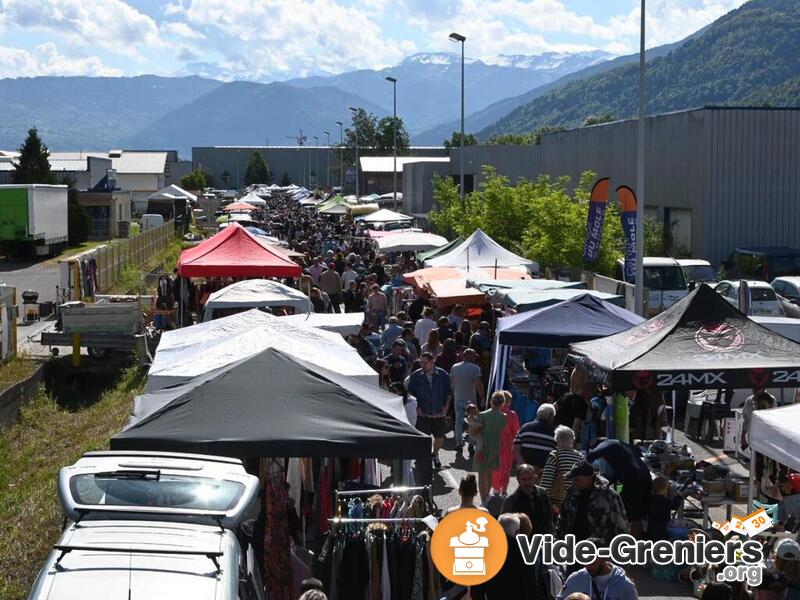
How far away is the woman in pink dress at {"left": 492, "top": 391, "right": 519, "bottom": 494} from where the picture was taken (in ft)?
41.0

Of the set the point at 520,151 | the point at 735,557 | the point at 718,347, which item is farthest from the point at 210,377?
the point at 520,151

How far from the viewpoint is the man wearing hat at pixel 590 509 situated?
Result: 928cm

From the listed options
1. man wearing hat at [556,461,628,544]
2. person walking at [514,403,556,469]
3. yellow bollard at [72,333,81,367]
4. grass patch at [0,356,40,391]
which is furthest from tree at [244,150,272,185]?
man wearing hat at [556,461,628,544]

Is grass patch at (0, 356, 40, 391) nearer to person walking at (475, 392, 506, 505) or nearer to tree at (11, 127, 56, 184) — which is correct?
person walking at (475, 392, 506, 505)

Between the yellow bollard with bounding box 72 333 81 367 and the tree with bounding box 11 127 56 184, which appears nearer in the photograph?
the yellow bollard with bounding box 72 333 81 367

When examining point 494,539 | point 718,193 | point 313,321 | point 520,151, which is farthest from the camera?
point 520,151

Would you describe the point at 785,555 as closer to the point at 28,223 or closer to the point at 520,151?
the point at 28,223

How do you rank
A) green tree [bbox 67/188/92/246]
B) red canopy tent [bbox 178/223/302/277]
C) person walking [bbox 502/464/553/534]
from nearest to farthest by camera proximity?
person walking [bbox 502/464/553/534], red canopy tent [bbox 178/223/302/277], green tree [bbox 67/188/92/246]

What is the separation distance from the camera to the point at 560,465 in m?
10.5

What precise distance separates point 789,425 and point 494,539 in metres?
3.78

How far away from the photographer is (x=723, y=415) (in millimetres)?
16125

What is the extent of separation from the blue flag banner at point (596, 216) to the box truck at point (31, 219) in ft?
113

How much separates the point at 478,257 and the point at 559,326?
10864 millimetres

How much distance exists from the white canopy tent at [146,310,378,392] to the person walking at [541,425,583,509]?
2.00m
